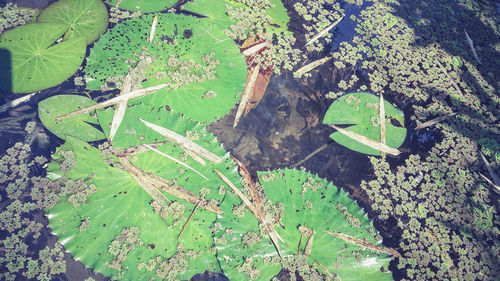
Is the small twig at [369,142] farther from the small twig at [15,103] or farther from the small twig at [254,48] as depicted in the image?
the small twig at [15,103]

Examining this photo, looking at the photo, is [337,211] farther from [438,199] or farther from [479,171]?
[479,171]

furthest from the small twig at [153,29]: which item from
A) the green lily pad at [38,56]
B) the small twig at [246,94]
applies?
the small twig at [246,94]

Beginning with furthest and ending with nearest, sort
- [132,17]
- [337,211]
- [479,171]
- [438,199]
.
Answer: [132,17] < [479,171] < [438,199] < [337,211]

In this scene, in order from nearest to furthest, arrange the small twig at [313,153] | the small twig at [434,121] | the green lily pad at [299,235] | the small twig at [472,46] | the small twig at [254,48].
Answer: the green lily pad at [299,235]
the small twig at [313,153]
the small twig at [434,121]
the small twig at [254,48]
the small twig at [472,46]

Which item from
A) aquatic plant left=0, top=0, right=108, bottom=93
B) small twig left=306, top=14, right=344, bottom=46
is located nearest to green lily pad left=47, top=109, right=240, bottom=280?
aquatic plant left=0, top=0, right=108, bottom=93

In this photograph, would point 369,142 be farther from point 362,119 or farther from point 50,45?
point 50,45

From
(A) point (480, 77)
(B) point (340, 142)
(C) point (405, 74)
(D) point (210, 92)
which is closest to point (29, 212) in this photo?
(D) point (210, 92)

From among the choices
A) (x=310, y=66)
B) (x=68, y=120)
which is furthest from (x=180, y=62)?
(x=310, y=66)
